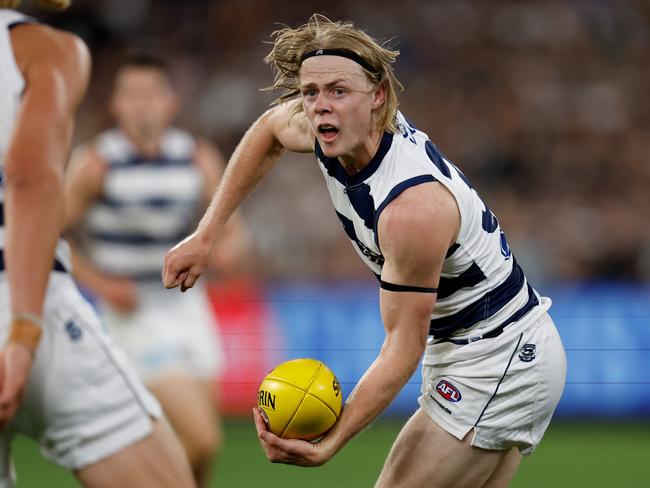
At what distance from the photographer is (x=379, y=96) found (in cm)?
381

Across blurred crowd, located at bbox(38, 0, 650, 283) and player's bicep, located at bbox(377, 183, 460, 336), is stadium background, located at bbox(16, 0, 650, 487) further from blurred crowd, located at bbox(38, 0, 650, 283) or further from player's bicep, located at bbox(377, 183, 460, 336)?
player's bicep, located at bbox(377, 183, 460, 336)

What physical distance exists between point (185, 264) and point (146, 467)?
3.19 ft

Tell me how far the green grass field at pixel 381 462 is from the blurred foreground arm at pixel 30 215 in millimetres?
4797

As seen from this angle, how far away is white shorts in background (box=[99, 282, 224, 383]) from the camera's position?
6340mm

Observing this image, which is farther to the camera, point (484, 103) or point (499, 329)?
Result: point (484, 103)

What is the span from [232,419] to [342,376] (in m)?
1.06

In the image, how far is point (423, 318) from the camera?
3576 mm

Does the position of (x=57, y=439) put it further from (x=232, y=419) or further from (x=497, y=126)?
(x=497, y=126)

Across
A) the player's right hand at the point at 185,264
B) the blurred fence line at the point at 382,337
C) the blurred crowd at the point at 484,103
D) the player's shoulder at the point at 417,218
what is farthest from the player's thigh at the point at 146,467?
the blurred crowd at the point at 484,103

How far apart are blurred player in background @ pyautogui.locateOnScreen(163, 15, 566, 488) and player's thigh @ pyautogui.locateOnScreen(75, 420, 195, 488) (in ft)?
1.27

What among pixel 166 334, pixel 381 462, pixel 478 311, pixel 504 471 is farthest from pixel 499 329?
pixel 381 462

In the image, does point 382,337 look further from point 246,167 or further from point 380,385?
point 380,385

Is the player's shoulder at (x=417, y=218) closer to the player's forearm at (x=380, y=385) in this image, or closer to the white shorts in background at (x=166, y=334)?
the player's forearm at (x=380, y=385)

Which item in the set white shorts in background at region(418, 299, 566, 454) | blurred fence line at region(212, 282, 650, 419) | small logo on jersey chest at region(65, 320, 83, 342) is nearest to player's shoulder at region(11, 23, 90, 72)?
small logo on jersey chest at region(65, 320, 83, 342)
